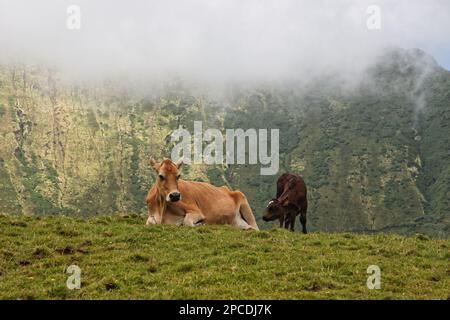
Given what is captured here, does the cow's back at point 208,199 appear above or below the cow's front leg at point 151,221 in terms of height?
above

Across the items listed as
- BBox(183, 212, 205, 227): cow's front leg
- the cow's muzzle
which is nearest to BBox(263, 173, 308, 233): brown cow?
BBox(183, 212, 205, 227): cow's front leg

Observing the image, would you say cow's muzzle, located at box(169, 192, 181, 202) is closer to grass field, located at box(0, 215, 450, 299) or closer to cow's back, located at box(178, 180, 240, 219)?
grass field, located at box(0, 215, 450, 299)

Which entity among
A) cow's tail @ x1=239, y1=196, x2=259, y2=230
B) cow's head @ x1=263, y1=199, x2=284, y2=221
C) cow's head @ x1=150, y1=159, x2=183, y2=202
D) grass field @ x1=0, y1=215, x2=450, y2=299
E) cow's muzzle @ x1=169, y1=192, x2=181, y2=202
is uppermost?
cow's head @ x1=150, y1=159, x2=183, y2=202

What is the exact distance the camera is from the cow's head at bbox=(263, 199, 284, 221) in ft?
93.6

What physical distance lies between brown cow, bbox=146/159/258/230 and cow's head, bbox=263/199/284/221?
138 inches

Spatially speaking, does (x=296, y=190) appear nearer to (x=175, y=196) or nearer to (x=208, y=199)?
(x=208, y=199)

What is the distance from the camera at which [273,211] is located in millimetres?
28531

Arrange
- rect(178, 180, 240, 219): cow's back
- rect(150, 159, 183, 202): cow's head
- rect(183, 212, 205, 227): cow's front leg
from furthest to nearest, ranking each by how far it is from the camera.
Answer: rect(178, 180, 240, 219): cow's back < rect(183, 212, 205, 227): cow's front leg < rect(150, 159, 183, 202): cow's head

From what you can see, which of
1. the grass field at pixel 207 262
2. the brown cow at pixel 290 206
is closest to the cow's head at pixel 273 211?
the brown cow at pixel 290 206

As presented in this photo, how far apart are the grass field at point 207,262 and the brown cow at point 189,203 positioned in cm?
155

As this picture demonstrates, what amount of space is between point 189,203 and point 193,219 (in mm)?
922

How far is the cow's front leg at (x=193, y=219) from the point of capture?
71.8 ft

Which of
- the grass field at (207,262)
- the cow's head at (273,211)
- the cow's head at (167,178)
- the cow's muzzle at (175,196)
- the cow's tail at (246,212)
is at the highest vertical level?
the cow's head at (167,178)

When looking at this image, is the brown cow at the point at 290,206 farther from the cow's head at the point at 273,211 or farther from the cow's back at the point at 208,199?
the cow's back at the point at 208,199
